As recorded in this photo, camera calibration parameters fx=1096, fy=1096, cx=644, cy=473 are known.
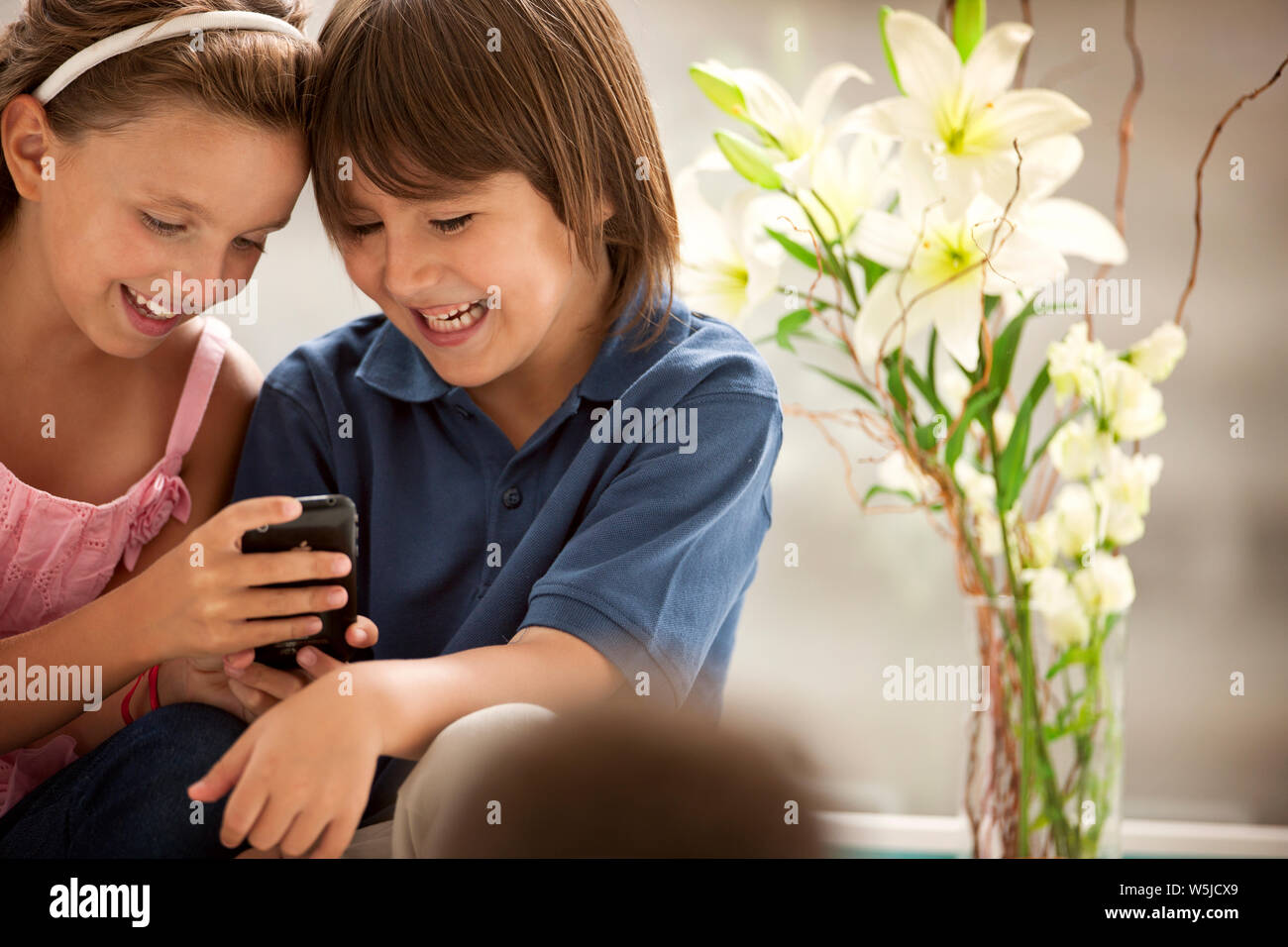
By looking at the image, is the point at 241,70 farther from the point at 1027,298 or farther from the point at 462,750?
the point at 1027,298

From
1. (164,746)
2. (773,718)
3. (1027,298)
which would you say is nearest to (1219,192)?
(1027,298)

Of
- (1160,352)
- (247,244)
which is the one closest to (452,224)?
(247,244)

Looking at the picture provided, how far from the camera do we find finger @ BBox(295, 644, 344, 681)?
2.37ft

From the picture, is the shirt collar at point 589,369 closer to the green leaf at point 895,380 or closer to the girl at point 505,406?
the girl at point 505,406

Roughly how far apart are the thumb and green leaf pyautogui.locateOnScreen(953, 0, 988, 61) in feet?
2.42

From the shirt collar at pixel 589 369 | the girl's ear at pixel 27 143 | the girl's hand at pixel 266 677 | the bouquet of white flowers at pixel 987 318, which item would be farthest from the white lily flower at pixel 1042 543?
the girl's ear at pixel 27 143

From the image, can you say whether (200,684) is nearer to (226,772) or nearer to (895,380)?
(226,772)

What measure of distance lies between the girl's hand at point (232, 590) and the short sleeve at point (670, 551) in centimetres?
14

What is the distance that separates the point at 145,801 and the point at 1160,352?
2.75 feet

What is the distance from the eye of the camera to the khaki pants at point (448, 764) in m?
0.63

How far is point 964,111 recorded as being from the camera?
873mm
